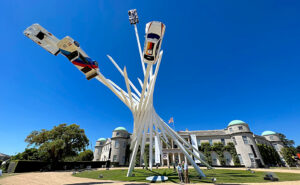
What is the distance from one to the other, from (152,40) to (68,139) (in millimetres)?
32781

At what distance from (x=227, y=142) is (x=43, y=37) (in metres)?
44.4

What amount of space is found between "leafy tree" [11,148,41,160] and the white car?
3372 cm

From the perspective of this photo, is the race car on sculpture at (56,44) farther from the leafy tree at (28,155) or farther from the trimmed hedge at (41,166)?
the leafy tree at (28,155)

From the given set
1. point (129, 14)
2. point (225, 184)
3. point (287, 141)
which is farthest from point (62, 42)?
point (287, 141)

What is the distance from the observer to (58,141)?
2686 cm

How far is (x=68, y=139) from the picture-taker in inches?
1152

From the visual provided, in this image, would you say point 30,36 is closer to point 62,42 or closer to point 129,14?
point 62,42

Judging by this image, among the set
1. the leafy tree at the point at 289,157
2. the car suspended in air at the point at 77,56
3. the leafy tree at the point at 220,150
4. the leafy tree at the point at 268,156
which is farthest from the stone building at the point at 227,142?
the car suspended in air at the point at 77,56

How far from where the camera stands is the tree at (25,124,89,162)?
26964 millimetres

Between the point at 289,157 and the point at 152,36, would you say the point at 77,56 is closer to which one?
the point at 152,36

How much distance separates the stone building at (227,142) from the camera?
31547 mm

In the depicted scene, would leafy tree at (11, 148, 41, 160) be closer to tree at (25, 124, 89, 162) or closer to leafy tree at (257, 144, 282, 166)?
tree at (25, 124, 89, 162)

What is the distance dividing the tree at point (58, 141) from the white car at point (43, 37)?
26.0 metres

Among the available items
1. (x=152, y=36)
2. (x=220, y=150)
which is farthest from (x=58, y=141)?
(x=220, y=150)
